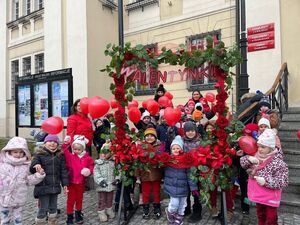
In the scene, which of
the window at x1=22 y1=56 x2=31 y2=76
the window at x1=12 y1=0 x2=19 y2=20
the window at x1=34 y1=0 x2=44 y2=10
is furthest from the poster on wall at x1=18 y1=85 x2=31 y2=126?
the window at x1=12 y1=0 x2=19 y2=20

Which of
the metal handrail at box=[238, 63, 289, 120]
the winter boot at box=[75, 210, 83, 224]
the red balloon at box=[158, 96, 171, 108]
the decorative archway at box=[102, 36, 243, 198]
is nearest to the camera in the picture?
the decorative archway at box=[102, 36, 243, 198]

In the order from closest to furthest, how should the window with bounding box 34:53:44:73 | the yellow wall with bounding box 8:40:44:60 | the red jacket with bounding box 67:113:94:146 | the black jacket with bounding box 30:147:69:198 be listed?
the black jacket with bounding box 30:147:69:198
the red jacket with bounding box 67:113:94:146
the yellow wall with bounding box 8:40:44:60
the window with bounding box 34:53:44:73

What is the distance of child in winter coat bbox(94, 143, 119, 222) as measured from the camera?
5.02 m

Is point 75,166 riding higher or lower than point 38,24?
lower

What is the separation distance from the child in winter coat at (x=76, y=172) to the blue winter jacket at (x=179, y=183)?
4.02 feet

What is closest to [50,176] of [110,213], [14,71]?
[110,213]

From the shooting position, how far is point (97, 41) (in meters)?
13.6

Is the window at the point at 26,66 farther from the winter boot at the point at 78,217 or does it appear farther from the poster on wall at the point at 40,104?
the winter boot at the point at 78,217

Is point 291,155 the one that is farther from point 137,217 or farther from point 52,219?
point 52,219

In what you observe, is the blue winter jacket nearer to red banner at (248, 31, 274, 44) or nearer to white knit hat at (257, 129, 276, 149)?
white knit hat at (257, 129, 276, 149)

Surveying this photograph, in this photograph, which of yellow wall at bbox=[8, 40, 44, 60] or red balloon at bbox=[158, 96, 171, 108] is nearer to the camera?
red balloon at bbox=[158, 96, 171, 108]

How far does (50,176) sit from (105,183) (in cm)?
86

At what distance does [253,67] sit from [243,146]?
5415mm

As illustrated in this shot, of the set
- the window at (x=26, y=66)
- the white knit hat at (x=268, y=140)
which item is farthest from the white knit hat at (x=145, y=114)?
the window at (x=26, y=66)
